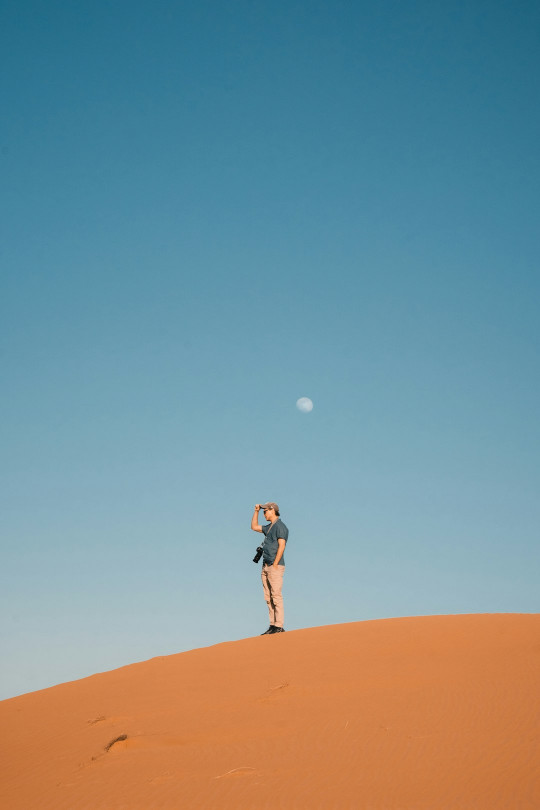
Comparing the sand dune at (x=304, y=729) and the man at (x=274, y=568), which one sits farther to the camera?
the man at (x=274, y=568)

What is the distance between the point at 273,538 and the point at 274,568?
0.52 metres

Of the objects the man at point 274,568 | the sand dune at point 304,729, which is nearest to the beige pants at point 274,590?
the man at point 274,568

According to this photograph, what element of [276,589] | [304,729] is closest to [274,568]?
[276,589]

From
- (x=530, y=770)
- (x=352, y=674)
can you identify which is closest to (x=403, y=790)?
(x=530, y=770)

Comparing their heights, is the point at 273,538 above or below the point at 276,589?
above

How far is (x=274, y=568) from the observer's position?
12.2 m

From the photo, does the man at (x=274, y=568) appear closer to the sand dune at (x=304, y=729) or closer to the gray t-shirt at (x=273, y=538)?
the gray t-shirt at (x=273, y=538)

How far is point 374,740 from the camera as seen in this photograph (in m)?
6.67

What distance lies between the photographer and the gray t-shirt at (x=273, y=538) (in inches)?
483

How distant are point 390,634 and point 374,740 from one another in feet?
14.5

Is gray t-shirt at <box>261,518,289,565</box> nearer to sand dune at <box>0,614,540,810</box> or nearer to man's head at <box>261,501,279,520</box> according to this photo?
man's head at <box>261,501,279,520</box>

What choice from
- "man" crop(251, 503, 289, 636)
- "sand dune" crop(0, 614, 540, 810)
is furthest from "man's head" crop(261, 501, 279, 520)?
"sand dune" crop(0, 614, 540, 810)

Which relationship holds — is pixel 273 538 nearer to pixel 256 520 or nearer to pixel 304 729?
pixel 256 520

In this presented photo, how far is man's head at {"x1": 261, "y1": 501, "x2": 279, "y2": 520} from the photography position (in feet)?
41.7
